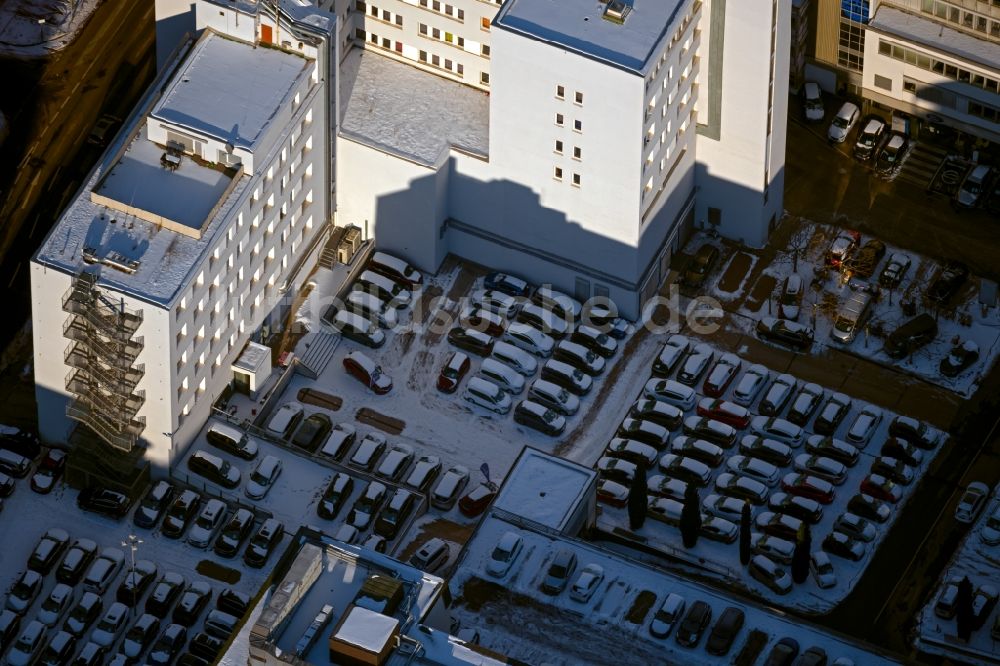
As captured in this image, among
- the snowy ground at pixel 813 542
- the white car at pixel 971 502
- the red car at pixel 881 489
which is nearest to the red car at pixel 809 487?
the snowy ground at pixel 813 542

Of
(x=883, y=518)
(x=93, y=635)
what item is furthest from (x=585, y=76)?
(x=93, y=635)

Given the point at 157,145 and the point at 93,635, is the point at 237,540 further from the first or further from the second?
the point at 157,145

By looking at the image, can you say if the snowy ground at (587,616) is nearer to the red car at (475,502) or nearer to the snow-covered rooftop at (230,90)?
the red car at (475,502)

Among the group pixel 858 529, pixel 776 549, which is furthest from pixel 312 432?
pixel 858 529

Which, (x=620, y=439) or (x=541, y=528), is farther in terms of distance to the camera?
(x=620, y=439)

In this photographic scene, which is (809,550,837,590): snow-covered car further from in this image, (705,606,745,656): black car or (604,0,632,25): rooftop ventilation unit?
(604,0,632,25): rooftop ventilation unit

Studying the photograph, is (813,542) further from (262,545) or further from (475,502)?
(262,545)

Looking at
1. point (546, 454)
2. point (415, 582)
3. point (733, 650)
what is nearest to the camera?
point (415, 582)
